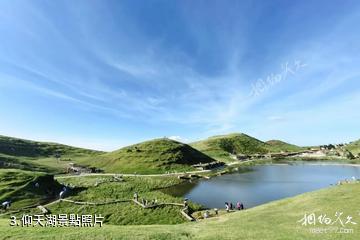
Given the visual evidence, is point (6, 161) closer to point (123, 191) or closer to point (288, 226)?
point (123, 191)

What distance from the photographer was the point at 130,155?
178000mm

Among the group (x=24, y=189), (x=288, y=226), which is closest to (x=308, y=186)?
(x=288, y=226)

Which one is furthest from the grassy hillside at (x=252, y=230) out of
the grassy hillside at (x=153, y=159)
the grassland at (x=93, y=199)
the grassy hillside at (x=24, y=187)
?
the grassy hillside at (x=153, y=159)

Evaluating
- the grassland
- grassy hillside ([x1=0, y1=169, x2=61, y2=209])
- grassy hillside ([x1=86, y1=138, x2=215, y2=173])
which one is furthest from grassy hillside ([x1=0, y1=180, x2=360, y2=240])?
grassy hillside ([x1=86, y1=138, x2=215, y2=173])

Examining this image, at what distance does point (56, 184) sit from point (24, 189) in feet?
41.2

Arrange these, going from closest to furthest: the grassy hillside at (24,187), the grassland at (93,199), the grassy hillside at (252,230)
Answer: the grassy hillside at (252,230) < the grassland at (93,199) < the grassy hillside at (24,187)

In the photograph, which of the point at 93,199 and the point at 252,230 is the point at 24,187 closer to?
the point at 93,199

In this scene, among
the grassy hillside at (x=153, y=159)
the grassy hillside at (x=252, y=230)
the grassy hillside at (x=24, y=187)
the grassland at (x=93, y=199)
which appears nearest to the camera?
the grassy hillside at (x=252, y=230)

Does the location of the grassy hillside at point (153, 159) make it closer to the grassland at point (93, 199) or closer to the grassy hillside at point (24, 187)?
the grassland at point (93, 199)

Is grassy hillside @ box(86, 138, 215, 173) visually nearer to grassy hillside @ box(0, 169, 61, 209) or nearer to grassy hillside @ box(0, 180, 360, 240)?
grassy hillside @ box(0, 169, 61, 209)

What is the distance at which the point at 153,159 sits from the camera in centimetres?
16488

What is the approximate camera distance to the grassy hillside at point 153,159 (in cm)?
15275

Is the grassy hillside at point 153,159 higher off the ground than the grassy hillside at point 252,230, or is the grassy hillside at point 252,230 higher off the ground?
the grassy hillside at point 153,159

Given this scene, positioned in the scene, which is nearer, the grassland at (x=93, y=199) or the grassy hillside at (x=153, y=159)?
the grassland at (x=93, y=199)
